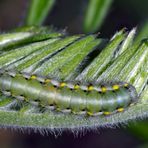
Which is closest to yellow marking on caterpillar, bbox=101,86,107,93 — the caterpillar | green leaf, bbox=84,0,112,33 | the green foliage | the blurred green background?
the caterpillar

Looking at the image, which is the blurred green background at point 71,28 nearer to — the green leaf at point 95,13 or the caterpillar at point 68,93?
the green leaf at point 95,13

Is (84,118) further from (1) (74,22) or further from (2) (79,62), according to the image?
(1) (74,22)

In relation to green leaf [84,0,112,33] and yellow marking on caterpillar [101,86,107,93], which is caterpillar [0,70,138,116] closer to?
yellow marking on caterpillar [101,86,107,93]

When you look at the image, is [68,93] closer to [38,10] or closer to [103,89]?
[103,89]

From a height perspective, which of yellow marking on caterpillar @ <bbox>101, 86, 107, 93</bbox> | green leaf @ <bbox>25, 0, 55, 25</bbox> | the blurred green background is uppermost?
green leaf @ <bbox>25, 0, 55, 25</bbox>

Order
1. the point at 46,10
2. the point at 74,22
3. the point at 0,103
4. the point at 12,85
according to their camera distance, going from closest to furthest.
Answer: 1. the point at 0,103
2. the point at 12,85
3. the point at 46,10
4. the point at 74,22

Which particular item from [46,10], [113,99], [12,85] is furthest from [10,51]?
[46,10]

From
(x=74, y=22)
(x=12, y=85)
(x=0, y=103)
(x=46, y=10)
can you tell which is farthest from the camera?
(x=74, y=22)
